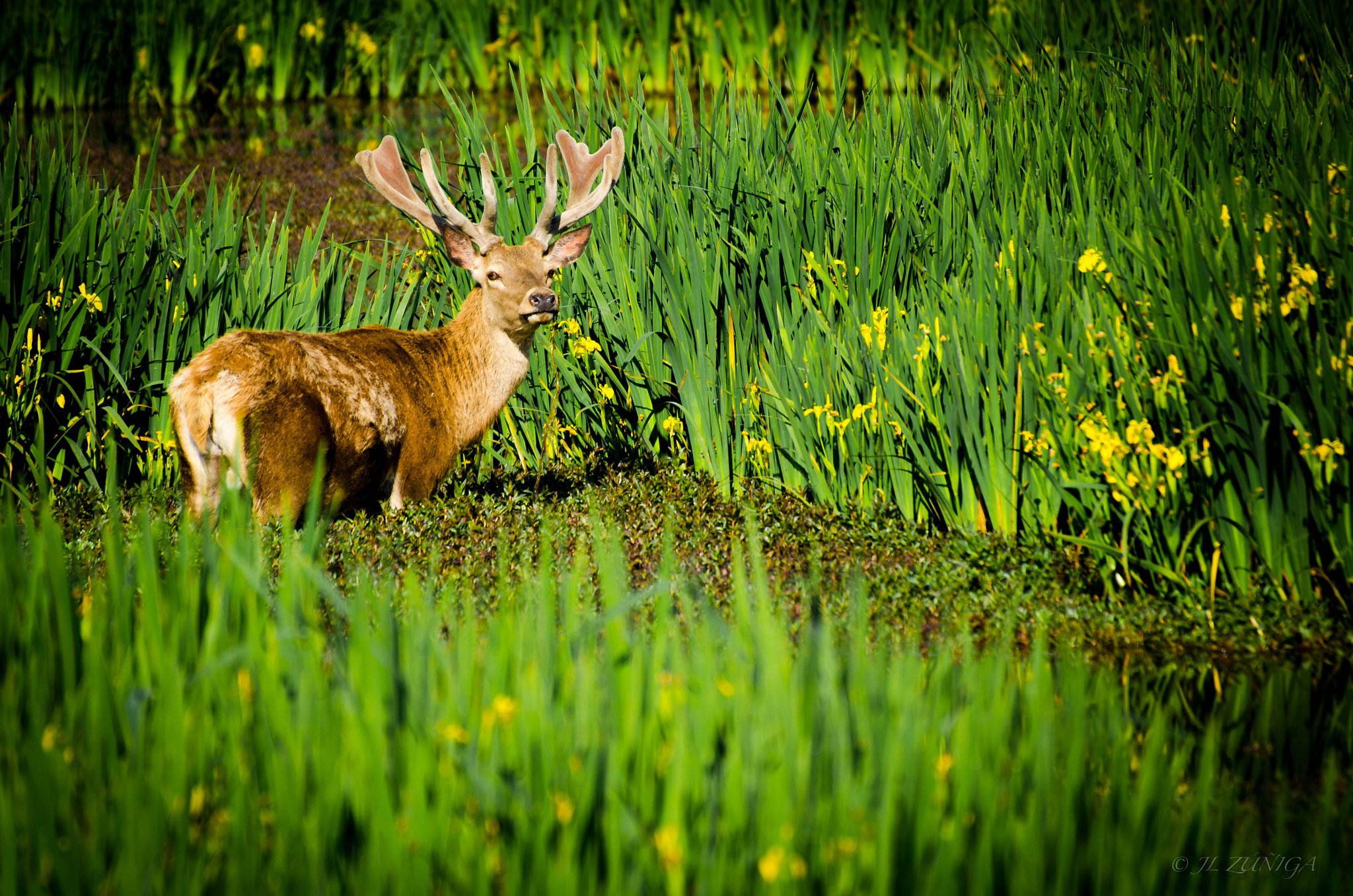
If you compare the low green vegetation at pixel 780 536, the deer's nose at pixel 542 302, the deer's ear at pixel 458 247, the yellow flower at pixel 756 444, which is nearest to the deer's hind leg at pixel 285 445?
the low green vegetation at pixel 780 536

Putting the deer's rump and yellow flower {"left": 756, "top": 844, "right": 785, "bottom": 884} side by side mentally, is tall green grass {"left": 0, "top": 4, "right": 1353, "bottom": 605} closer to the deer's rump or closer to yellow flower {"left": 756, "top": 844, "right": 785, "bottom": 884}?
the deer's rump

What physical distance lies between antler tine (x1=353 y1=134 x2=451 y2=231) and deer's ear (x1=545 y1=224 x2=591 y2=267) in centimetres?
52

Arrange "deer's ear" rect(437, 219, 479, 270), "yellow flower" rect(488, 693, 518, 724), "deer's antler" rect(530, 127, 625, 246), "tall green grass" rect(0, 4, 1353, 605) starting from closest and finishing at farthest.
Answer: "yellow flower" rect(488, 693, 518, 724) → "tall green grass" rect(0, 4, 1353, 605) → "deer's ear" rect(437, 219, 479, 270) → "deer's antler" rect(530, 127, 625, 246)

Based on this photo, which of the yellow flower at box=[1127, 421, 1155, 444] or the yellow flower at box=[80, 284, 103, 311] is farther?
the yellow flower at box=[80, 284, 103, 311]

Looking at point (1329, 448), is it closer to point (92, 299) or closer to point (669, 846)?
point (669, 846)

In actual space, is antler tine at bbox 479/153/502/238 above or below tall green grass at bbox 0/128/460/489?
above

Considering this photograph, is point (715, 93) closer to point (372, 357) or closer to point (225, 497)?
point (372, 357)

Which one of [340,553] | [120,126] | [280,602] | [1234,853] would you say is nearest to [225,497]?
[280,602]

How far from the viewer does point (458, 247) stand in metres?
5.15

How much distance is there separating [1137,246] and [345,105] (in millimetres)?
11189

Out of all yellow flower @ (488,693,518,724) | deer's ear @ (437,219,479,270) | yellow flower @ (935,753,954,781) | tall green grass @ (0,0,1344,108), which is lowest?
yellow flower @ (935,753,954,781)

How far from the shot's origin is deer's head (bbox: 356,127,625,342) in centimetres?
505

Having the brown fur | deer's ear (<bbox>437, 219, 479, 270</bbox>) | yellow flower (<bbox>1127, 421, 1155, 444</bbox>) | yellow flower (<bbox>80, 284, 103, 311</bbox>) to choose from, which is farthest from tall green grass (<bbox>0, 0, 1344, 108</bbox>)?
yellow flower (<bbox>1127, 421, 1155, 444</bbox>)

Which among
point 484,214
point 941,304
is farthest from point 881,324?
point 484,214
